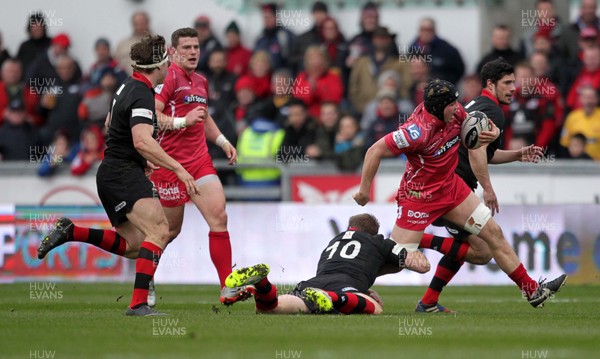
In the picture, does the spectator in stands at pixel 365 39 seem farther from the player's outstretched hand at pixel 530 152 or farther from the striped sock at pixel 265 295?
the striped sock at pixel 265 295

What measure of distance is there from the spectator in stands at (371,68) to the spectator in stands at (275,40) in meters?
1.30

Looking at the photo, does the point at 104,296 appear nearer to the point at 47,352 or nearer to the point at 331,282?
the point at 331,282

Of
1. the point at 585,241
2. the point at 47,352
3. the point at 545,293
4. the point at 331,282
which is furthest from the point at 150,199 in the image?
the point at 585,241

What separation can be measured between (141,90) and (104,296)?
4683mm

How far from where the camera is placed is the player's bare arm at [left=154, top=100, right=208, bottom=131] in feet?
43.7

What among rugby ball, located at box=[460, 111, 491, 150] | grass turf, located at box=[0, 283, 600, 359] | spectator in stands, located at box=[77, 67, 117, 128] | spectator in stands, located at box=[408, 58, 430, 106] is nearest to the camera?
grass turf, located at box=[0, 283, 600, 359]

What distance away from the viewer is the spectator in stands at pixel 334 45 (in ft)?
71.7

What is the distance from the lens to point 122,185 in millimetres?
12258

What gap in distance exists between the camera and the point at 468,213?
13.0 metres

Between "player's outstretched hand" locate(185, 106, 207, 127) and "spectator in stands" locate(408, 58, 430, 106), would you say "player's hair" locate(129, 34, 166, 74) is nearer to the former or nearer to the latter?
"player's outstretched hand" locate(185, 106, 207, 127)

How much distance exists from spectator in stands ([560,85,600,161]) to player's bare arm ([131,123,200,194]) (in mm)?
9168

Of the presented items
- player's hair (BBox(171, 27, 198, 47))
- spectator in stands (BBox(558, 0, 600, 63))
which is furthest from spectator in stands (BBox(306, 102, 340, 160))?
player's hair (BBox(171, 27, 198, 47))

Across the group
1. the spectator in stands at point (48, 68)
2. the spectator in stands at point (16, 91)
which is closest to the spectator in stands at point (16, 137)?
the spectator in stands at point (16, 91)

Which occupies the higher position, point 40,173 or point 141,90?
point 141,90
